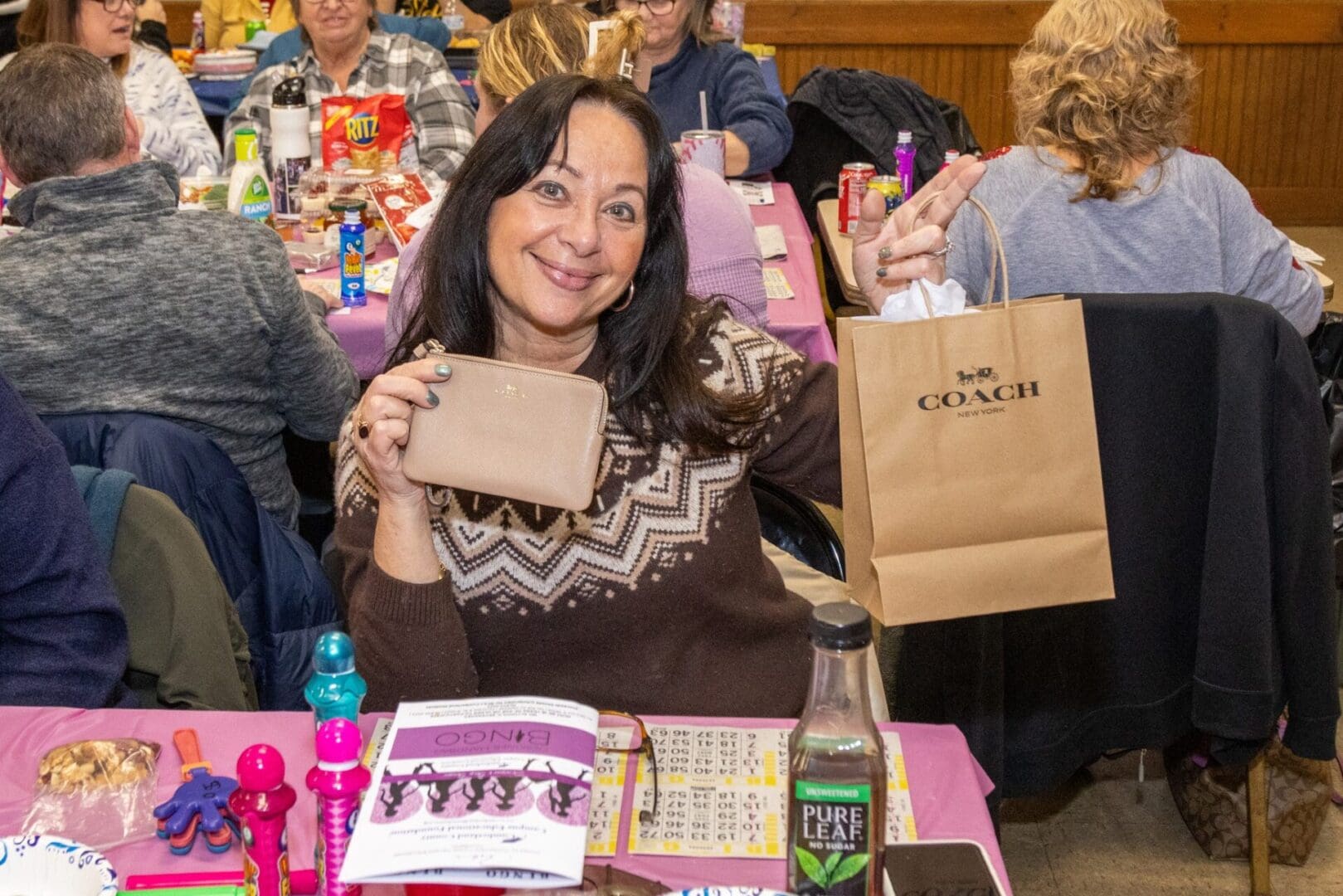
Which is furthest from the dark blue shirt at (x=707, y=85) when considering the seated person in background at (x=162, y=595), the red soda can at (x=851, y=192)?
the seated person in background at (x=162, y=595)

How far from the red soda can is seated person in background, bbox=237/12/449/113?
157 centimetres

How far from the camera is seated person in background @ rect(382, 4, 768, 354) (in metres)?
2.45

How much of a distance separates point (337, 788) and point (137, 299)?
1.50 metres

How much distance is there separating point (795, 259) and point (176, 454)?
4.91 ft

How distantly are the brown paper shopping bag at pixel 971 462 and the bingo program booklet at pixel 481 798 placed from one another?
1.30ft

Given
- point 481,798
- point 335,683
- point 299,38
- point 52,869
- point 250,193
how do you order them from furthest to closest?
point 299,38, point 250,193, point 335,683, point 52,869, point 481,798

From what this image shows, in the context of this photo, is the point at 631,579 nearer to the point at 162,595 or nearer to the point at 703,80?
the point at 162,595

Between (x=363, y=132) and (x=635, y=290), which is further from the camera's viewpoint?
(x=363, y=132)

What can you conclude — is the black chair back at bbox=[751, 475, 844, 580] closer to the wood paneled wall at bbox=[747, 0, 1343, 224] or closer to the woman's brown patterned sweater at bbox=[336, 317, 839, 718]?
the woman's brown patterned sweater at bbox=[336, 317, 839, 718]

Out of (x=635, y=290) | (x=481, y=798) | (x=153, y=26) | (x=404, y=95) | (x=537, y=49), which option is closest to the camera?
(x=481, y=798)

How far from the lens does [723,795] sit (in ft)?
4.17

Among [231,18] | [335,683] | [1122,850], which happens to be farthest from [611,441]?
[231,18]

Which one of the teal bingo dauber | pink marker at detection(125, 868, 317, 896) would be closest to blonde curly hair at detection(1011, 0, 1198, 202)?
the teal bingo dauber

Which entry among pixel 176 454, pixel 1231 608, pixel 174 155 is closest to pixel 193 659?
pixel 176 454
